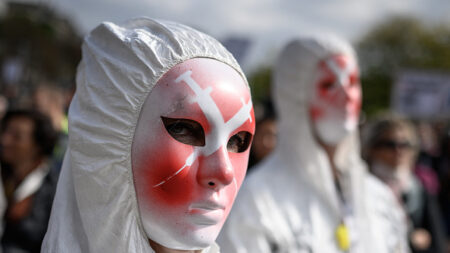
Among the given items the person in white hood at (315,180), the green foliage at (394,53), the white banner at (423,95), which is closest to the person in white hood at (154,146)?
the person in white hood at (315,180)

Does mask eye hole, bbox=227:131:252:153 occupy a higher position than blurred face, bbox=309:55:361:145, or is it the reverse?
mask eye hole, bbox=227:131:252:153

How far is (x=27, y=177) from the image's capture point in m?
3.35

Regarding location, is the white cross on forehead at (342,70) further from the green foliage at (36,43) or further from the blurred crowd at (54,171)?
the green foliage at (36,43)

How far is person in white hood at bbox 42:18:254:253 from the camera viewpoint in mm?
1451

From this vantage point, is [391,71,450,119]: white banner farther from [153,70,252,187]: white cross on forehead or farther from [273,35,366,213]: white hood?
[153,70,252,187]: white cross on forehead

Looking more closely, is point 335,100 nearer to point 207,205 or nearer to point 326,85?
point 326,85

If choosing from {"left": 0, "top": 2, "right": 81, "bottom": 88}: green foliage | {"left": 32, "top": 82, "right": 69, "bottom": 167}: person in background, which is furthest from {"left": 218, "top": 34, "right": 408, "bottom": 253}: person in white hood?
{"left": 0, "top": 2, "right": 81, "bottom": 88}: green foliage

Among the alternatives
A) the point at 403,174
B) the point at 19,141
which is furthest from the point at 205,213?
the point at 403,174

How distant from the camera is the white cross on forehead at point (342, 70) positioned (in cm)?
277

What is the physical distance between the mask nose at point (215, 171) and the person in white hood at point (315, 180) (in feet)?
3.60

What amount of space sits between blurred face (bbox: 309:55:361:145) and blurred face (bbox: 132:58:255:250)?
4.50 ft

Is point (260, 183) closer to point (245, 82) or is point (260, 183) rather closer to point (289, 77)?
point (289, 77)

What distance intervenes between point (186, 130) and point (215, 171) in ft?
0.54

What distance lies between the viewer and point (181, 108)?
57.3 inches
